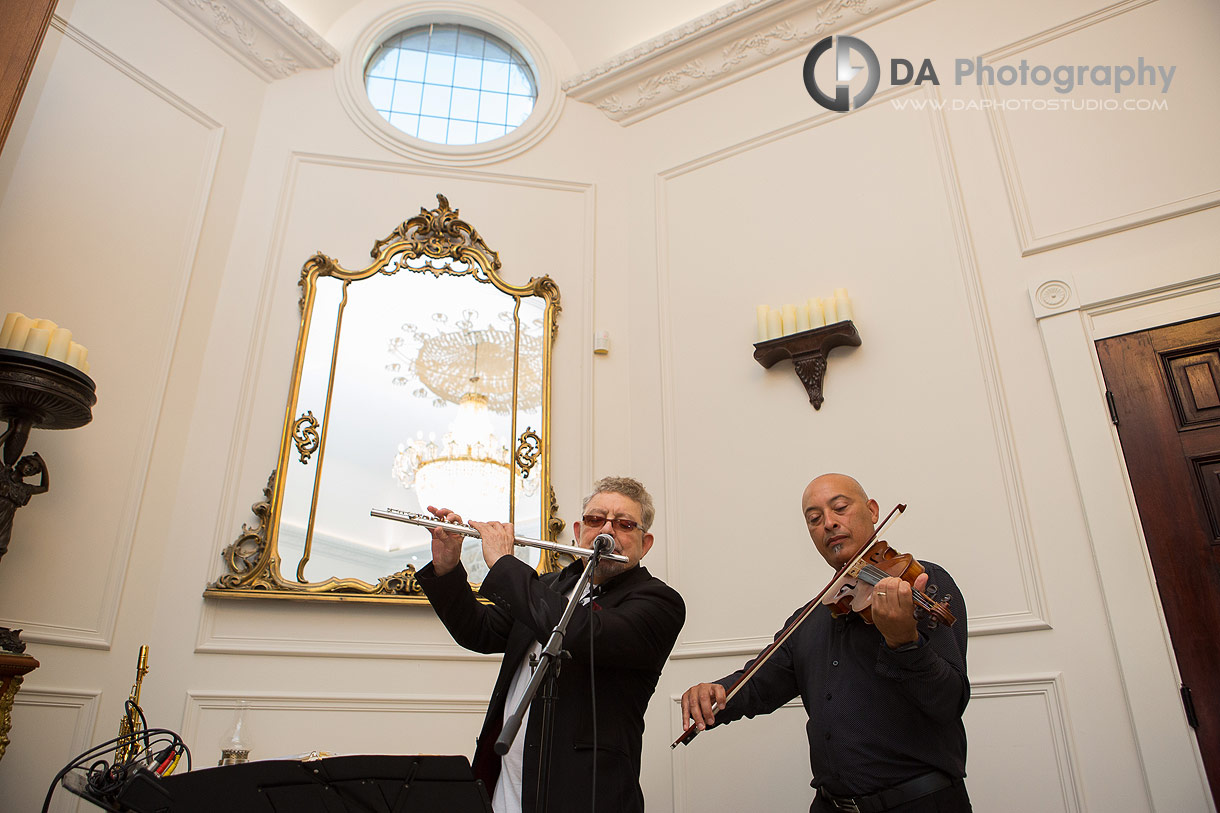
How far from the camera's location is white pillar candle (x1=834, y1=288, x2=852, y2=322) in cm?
360

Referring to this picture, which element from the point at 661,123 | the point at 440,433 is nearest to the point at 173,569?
the point at 440,433

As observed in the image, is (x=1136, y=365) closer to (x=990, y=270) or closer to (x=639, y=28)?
(x=990, y=270)

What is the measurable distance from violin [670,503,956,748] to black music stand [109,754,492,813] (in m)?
0.49

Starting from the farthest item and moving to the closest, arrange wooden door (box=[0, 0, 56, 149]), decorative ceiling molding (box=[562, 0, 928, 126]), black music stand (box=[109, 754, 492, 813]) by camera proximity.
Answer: decorative ceiling molding (box=[562, 0, 928, 126])
wooden door (box=[0, 0, 56, 149])
black music stand (box=[109, 754, 492, 813])

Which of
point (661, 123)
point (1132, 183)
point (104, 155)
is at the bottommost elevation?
point (1132, 183)

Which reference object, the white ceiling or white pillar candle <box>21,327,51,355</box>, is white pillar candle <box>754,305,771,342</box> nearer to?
the white ceiling

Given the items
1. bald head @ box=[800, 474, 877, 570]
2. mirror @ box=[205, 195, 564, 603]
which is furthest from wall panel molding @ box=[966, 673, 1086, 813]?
mirror @ box=[205, 195, 564, 603]

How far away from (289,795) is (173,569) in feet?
6.82

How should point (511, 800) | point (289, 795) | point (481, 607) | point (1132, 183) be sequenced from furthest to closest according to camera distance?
point (1132, 183) → point (481, 607) → point (511, 800) → point (289, 795)

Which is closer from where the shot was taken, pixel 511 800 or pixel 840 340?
pixel 511 800

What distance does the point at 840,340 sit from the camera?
3.61m

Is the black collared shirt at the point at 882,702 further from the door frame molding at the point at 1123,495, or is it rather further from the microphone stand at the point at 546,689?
the door frame molding at the point at 1123,495
